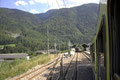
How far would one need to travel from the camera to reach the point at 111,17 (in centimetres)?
182

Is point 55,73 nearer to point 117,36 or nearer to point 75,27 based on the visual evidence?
point 117,36

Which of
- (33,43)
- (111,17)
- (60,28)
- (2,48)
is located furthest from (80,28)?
(111,17)

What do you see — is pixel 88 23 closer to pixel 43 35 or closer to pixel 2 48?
pixel 43 35

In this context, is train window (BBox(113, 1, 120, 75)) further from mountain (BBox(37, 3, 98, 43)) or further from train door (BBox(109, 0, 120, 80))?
mountain (BBox(37, 3, 98, 43))

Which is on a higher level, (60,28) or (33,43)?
(60,28)

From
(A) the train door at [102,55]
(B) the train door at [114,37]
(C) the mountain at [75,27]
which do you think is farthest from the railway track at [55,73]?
(C) the mountain at [75,27]

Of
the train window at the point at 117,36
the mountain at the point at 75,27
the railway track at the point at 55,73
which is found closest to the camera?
the train window at the point at 117,36

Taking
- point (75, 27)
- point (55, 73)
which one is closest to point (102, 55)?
point (55, 73)

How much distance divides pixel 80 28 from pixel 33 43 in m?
57.7

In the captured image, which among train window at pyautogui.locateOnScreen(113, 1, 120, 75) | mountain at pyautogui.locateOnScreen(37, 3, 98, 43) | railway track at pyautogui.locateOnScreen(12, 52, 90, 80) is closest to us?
train window at pyautogui.locateOnScreen(113, 1, 120, 75)

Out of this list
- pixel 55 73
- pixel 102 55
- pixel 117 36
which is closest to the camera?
pixel 117 36

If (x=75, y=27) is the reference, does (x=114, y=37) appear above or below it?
below

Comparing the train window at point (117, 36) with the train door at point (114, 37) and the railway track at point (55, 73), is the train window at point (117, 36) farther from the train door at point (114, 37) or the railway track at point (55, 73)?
the railway track at point (55, 73)

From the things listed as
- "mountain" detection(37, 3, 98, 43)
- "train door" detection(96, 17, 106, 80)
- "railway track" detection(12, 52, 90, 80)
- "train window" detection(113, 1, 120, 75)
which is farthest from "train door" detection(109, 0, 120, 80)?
"mountain" detection(37, 3, 98, 43)
